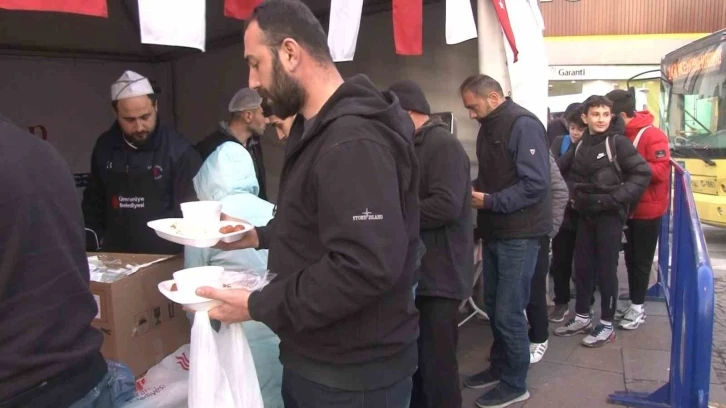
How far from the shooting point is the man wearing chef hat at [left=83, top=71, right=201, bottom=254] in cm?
294

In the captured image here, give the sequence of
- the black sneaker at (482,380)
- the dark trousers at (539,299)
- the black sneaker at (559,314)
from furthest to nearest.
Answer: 1. the black sneaker at (559,314)
2. the dark trousers at (539,299)
3. the black sneaker at (482,380)

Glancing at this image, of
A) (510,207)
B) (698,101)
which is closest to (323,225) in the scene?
(510,207)

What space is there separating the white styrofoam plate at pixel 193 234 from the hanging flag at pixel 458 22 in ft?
7.29

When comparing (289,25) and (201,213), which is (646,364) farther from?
(289,25)

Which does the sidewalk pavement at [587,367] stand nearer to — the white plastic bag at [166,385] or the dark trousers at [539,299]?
the dark trousers at [539,299]

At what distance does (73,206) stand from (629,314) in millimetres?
4862

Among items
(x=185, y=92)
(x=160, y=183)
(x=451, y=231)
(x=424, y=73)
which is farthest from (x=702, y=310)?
(x=185, y=92)

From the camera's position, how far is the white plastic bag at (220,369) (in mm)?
1619

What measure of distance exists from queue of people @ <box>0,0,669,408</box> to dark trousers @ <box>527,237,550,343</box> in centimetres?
2

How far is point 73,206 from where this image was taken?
1.46 meters

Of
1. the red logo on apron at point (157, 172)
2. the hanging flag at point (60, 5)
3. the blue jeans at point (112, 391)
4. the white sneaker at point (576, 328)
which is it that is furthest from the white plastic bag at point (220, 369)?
the white sneaker at point (576, 328)

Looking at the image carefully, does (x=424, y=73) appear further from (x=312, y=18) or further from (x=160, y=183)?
(x=312, y=18)

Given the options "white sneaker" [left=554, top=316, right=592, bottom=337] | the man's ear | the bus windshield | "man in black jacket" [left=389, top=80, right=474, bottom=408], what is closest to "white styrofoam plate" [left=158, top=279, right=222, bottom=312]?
the man's ear

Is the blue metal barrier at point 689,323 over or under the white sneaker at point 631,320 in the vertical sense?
over
